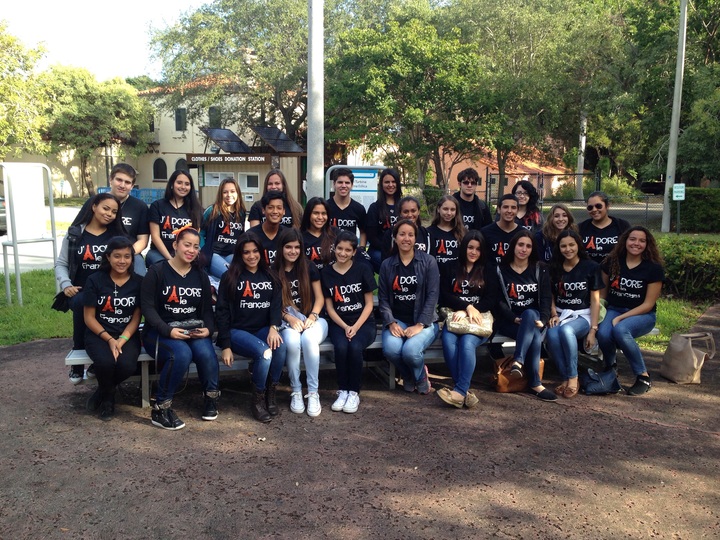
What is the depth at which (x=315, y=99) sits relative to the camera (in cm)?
803

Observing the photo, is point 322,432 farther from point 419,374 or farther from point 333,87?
point 333,87

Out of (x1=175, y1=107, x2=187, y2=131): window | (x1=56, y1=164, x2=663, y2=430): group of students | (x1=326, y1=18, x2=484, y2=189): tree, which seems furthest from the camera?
(x1=175, y1=107, x2=187, y2=131): window

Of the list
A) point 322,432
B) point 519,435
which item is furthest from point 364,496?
point 519,435

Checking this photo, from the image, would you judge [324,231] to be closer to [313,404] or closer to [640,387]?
[313,404]

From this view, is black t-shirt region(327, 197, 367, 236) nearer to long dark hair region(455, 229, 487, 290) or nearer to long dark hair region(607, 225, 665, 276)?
long dark hair region(455, 229, 487, 290)

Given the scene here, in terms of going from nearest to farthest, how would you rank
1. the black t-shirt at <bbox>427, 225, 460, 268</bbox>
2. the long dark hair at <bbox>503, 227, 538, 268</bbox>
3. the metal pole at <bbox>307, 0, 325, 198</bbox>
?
the long dark hair at <bbox>503, 227, 538, 268</bbox> → the black t-shirt at <bbox>427, 225, 460, 268</bbox> → the metal pole at <bbox>307, 0, 325, 198</bbox>

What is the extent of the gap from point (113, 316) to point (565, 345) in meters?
3.57

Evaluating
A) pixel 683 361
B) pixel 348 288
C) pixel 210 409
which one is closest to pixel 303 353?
pixel 348 288

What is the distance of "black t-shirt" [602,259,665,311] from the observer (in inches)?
221

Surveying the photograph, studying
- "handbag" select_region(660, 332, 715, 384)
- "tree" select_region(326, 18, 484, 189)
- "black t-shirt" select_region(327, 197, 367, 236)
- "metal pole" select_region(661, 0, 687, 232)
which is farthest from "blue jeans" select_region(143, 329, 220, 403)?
"metal pole" select_region(661, 0, 687, 232)

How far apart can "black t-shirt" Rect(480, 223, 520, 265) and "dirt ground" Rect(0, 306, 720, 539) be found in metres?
1.20

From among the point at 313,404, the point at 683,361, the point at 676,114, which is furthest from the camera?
the point at 676,114

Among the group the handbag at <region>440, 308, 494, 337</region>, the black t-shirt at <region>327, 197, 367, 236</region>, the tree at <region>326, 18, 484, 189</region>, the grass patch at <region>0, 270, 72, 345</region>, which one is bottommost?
the grass patch at <region>0, 270, 72, 345</region>

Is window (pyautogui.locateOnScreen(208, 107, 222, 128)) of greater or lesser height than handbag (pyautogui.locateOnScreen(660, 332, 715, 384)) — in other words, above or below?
above
